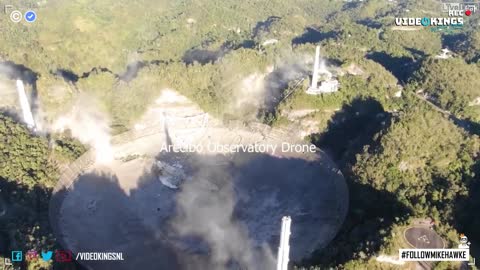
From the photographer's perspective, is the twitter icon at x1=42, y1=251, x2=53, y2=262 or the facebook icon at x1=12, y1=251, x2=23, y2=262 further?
the twitter icon at x1=42, y1=251, x2=53, y2=262

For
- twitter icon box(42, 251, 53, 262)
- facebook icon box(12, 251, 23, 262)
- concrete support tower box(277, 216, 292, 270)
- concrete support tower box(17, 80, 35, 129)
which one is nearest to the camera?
concrete support tower box(277, 216, 292, 270)

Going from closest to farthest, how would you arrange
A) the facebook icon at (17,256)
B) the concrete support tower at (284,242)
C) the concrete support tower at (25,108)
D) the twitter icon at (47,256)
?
the concrete support tower at (284,242)
the facebook icon at (17,256)
the twitter icon at (47,256)
the concrete support tower at (25,108)

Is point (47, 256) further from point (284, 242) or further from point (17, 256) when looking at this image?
point (284, 242)

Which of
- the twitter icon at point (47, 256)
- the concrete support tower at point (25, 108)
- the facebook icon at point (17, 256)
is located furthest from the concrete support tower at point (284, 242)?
the concrete support tower at point (25, 108)

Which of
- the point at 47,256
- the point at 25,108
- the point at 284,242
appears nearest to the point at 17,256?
the point at 47,256

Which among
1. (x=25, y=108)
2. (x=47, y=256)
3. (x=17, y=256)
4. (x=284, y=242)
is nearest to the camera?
(x=284, y=242)

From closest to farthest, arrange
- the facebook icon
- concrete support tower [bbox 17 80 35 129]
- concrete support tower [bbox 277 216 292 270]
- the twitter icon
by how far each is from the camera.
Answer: concrete support tower [bbox 277 216 292 270] → the facebook icon → the twitter icon → concrete support tower [bbox 17 80 35 129]

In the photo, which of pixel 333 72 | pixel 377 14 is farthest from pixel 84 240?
pixel 377 14

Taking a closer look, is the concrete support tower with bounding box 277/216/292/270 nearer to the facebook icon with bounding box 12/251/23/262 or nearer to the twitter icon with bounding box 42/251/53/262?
the twitter icon with bounding box 42/251/53/262

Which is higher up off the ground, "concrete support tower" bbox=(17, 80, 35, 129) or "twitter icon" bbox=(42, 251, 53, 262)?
"concrete support tower" bbox=(17, 80, 35, 129)

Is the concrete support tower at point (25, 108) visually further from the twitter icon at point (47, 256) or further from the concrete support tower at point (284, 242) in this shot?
the concrete support tower at point (284, 242)

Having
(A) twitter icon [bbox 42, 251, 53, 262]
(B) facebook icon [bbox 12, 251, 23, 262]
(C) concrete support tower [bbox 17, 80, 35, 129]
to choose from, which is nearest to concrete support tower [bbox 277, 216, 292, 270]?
(A) twitter icon [bbox 42, 251, 53, 262]
